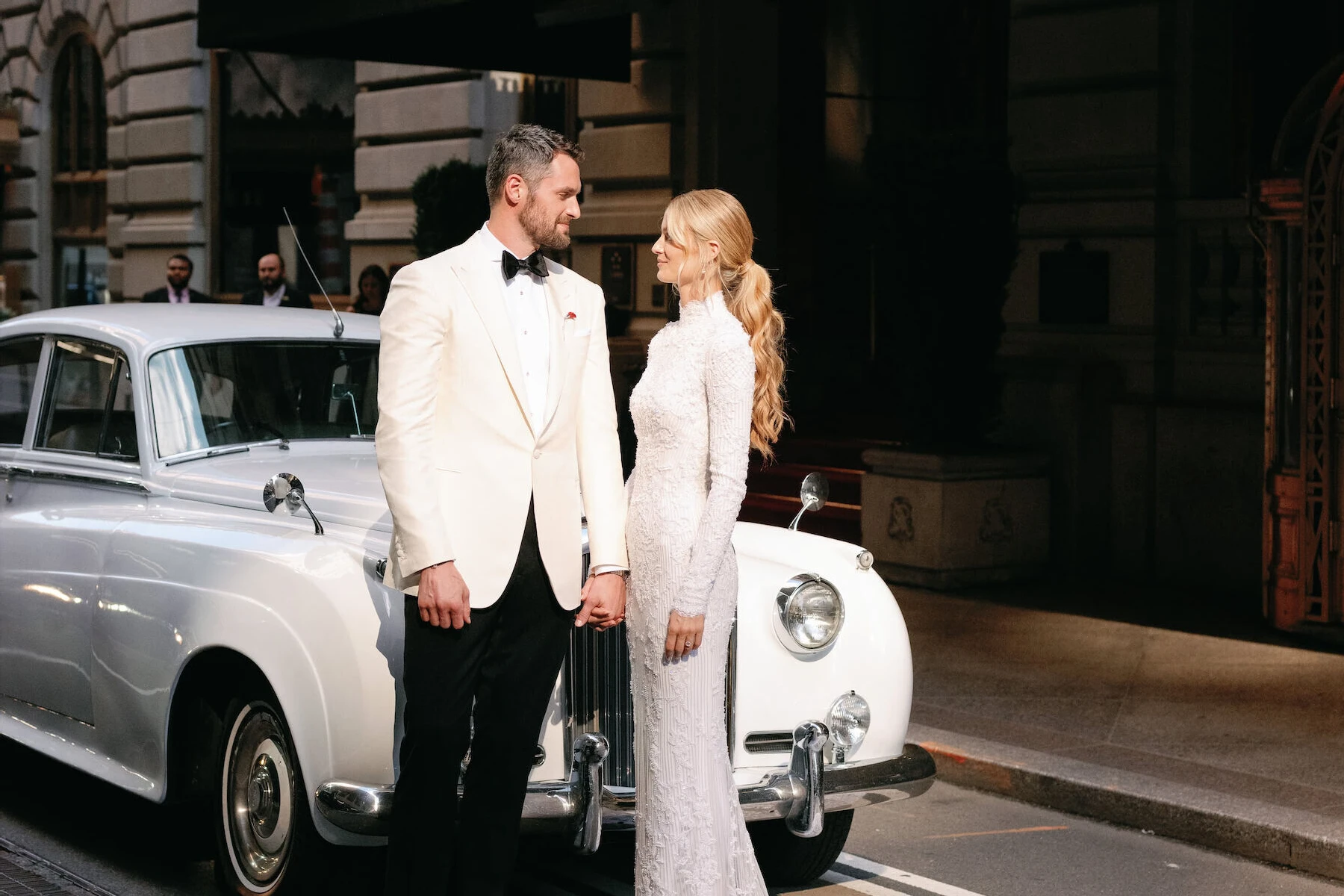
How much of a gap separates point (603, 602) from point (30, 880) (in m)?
2.24

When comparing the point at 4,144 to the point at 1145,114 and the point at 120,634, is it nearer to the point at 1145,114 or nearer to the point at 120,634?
the point at 1145,114

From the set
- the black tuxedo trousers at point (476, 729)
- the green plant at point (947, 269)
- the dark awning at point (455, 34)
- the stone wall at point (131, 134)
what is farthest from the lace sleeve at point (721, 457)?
the stone wall at point (131, 134)

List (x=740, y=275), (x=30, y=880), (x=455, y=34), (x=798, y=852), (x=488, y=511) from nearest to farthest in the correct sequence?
→ (x=488, y=511), (x=740, y=275), (x=30, y=880), (x=798, y=852), (x=455, y=34)

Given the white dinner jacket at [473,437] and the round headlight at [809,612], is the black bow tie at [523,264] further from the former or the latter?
the round headlight at [809,612]

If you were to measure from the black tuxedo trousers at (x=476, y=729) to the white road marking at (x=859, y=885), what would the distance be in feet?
5.11

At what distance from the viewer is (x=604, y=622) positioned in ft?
14.5

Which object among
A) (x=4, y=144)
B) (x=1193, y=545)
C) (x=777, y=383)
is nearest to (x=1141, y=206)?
(x=1193, y=545)

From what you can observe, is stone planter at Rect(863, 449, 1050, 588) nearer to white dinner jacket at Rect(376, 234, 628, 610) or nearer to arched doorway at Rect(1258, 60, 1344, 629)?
arched doorway at Rect(1258, 60, 1344, 629)

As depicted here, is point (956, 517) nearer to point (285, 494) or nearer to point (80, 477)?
point (80, 477)

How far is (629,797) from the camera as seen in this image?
479 cm

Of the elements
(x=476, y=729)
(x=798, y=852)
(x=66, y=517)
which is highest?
(x=66, y=517)

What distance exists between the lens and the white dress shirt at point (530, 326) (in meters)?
4.36

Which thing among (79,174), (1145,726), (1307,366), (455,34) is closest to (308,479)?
(1145,726)

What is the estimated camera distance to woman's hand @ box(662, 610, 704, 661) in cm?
438
